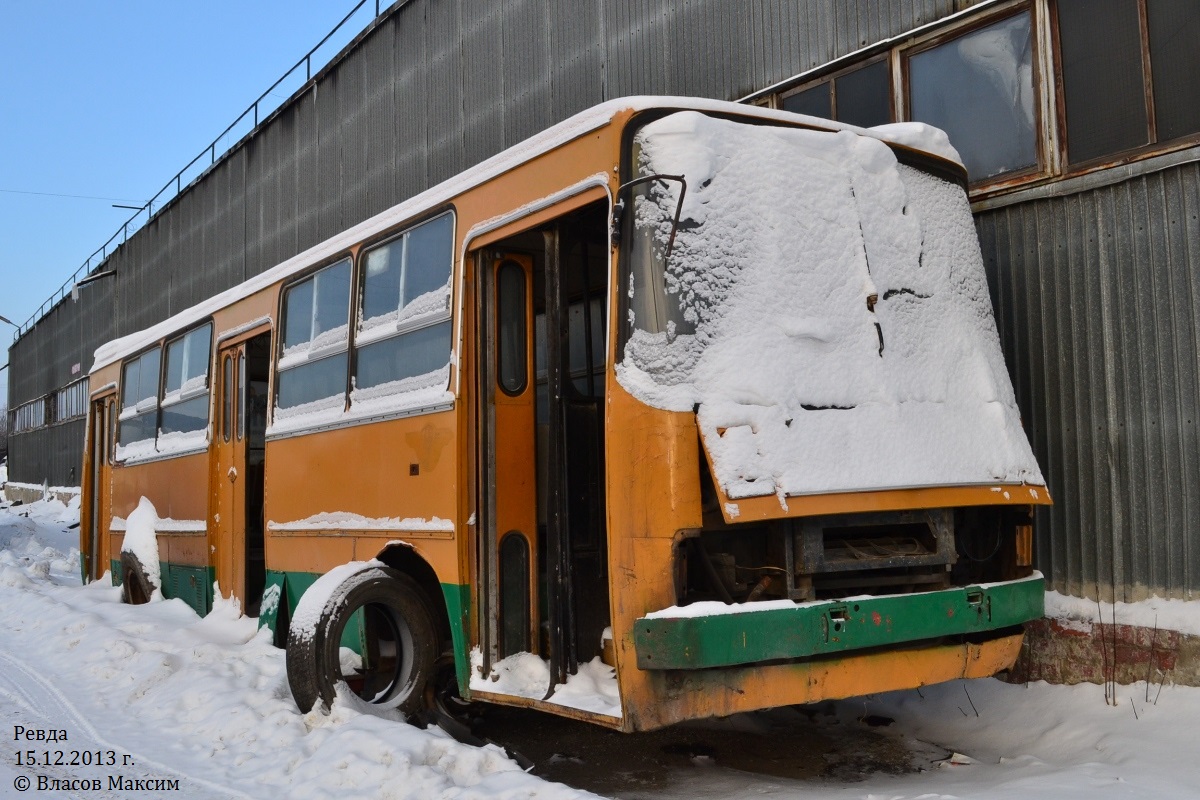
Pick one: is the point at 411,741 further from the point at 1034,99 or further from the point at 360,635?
the point at 1034,99

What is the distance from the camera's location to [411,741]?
17.1 ft

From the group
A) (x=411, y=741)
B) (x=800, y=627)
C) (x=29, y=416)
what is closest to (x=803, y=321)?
(x=800, y=627)

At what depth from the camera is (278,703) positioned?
641 cm

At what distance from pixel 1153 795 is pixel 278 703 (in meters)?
4.57

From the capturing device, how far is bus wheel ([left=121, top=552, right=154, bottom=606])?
1132 cm

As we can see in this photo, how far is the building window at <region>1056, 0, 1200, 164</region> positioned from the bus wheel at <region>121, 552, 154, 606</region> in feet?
31.0

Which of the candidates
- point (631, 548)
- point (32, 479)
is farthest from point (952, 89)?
point (32, 479)

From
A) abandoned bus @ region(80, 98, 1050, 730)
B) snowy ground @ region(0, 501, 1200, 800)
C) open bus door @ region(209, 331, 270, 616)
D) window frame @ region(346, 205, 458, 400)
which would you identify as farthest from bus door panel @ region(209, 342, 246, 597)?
window frame @ region(346, 205, 458, 400)

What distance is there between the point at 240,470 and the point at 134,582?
3.39 meters

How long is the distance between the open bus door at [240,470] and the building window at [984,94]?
554 cm

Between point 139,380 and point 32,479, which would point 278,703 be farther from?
point 32,479

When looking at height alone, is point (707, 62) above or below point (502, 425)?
above

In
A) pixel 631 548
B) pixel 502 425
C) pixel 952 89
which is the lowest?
pixel 631 548

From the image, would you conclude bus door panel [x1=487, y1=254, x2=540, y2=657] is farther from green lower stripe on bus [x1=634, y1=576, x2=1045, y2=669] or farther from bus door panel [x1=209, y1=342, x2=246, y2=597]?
bus door panel [x1=209, y1=342, x2=246, y2=597]
